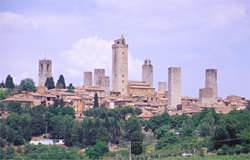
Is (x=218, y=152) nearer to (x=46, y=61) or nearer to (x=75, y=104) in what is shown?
(x=75, y=104)

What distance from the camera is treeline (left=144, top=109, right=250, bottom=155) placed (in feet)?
85.7

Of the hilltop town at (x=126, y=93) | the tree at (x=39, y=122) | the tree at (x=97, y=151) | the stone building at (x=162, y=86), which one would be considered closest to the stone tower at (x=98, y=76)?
the hilltop town at (x=126, y=93)

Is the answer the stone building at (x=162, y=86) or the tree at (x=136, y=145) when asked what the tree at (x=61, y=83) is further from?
the tree at (x=136, y=145)

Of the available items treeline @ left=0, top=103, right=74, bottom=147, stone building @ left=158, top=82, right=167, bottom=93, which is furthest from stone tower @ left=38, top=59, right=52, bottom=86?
treeline @ left=0, top=103, right=74, bottom=147

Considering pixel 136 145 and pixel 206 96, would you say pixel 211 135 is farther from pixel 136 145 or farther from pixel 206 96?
pixel 206 96

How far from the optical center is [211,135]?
3031cm

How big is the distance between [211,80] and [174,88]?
12.9ft

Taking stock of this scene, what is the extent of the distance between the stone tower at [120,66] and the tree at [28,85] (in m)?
5.86

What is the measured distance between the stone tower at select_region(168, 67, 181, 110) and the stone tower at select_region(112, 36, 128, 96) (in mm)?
3616

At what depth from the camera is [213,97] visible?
58594mm

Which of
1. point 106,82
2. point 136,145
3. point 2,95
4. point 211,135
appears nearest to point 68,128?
point 136,145

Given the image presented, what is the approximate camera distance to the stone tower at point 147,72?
2534 inches

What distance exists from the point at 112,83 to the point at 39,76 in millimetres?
7608

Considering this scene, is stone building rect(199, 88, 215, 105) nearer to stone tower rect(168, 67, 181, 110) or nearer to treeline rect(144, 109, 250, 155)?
stone tower rect(168, 67, 181, 110)
